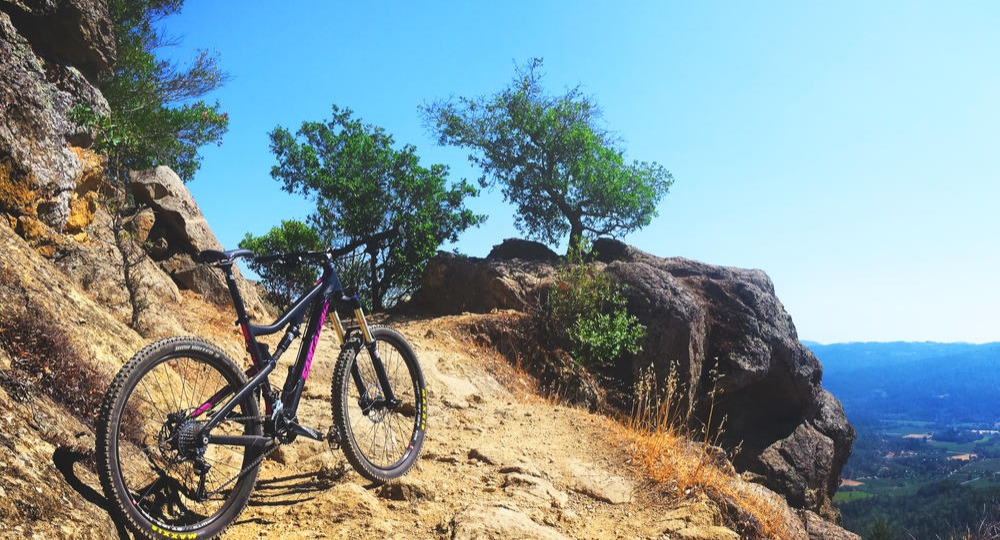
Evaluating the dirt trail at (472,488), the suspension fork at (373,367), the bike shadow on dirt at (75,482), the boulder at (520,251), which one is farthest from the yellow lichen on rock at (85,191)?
the boulder at (520,251)

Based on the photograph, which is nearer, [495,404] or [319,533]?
[319,533]

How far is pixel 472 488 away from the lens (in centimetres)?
543

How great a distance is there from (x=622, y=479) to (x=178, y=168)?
60.6 feet

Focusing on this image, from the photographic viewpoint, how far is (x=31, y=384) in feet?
11.9

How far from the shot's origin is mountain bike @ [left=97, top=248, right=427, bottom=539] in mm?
3282

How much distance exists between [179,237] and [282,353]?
842cm

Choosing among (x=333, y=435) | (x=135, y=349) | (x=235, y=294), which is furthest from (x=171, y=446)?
(x=135, y=349)

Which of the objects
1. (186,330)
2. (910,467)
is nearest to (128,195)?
(186,330)

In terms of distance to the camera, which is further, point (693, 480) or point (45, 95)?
point (45, 95)

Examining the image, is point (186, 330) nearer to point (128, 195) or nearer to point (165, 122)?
point (128, 195)

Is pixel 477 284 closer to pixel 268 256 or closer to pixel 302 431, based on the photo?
pixel 268 256

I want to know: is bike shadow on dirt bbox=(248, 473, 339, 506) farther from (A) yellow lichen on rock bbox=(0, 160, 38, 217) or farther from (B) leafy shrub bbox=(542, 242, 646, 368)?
(B) leafy shrub bbox=(542, 242, 646, 368)

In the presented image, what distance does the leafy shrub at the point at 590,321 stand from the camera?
13.4 metres

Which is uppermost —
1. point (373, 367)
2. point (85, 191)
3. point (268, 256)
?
point (85, 191)
